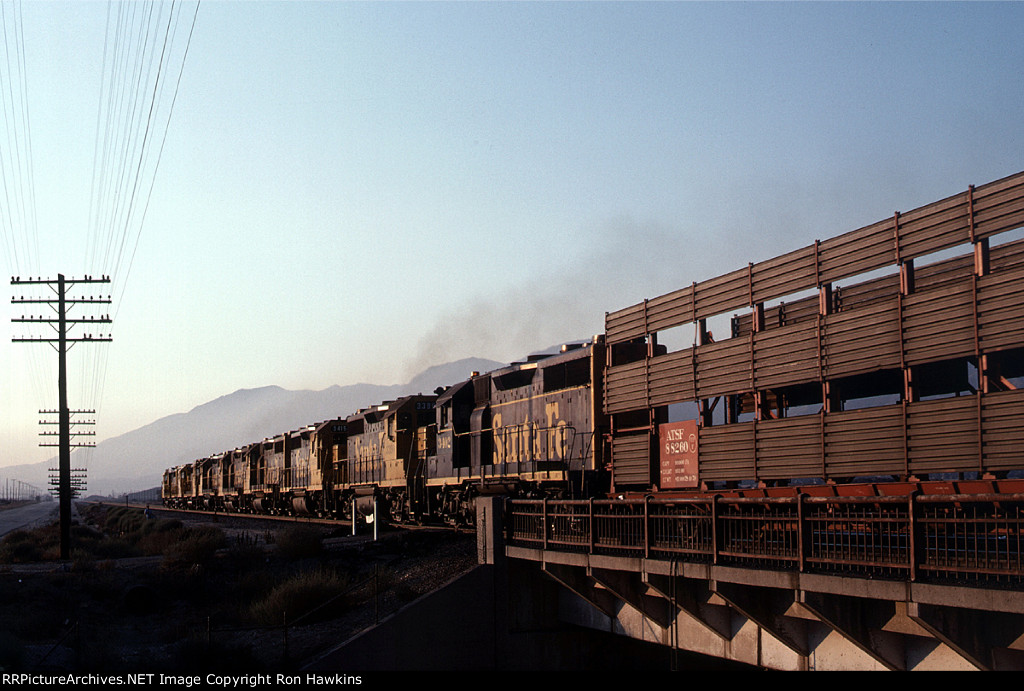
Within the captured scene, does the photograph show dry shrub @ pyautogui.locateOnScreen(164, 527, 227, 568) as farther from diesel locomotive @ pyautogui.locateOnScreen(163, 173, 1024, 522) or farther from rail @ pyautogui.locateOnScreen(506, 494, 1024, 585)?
rail @ pyautogui.locateOnScreen(506, 494, 1024, 585)

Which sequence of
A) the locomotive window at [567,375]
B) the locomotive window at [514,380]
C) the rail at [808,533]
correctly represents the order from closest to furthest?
the rail at [808,533], the locomotive window at [567,375], the locomotive window at [514,380]

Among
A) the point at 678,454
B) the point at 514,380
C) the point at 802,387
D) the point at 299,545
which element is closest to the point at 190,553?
the point at 299,545

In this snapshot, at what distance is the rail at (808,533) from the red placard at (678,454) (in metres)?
2.22

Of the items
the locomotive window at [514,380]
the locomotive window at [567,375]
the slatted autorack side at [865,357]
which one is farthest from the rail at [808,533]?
the locomotive window at [514,380]

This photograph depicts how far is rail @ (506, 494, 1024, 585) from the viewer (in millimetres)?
8891

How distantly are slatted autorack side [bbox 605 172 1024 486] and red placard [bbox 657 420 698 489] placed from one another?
0.30m

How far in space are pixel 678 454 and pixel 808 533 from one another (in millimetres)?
7969

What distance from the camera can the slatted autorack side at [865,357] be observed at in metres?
12.1

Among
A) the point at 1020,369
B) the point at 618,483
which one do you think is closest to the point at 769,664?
the point at 1020,369

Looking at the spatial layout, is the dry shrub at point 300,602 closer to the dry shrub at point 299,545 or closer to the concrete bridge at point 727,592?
the concrete bridge at point 727,592

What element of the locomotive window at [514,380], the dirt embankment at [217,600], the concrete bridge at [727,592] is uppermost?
the locomotive window at [514,380]

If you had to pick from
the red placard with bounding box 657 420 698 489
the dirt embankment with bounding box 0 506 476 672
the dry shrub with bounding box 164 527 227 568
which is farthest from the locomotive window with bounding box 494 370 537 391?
the dry shrub with bounding box 164 527 227 568

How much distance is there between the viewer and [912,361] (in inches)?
522

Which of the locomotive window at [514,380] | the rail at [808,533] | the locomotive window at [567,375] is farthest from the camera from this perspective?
the locomotive window at [514,380]
